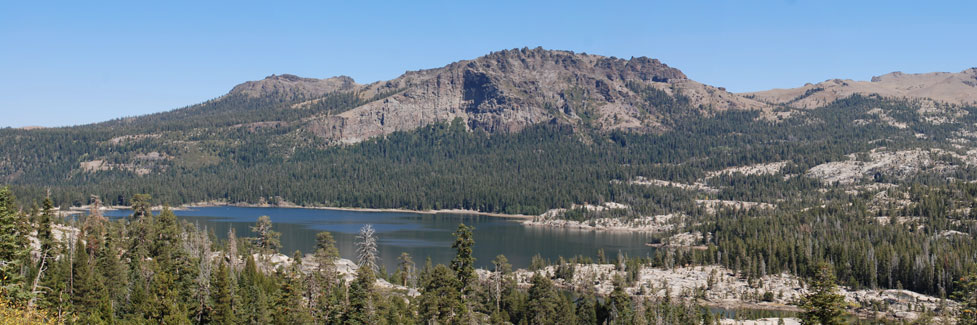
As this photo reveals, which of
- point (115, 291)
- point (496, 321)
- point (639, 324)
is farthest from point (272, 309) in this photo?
point (639, 324)

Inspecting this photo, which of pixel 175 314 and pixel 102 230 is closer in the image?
pixel 175 314

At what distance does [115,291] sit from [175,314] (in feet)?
79.8

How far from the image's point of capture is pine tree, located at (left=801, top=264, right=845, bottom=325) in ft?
182

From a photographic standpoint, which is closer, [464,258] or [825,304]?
[825,304]

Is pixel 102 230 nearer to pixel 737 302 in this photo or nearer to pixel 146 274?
pixel 146 274

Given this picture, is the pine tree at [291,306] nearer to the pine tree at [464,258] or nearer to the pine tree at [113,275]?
the pine tree at [464,258]

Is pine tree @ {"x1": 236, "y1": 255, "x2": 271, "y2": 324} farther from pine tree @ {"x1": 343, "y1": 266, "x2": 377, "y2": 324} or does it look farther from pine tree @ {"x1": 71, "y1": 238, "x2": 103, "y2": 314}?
pine tree @ {"x1": 71, "y1": 238, "x2": 103, "y2": 314}

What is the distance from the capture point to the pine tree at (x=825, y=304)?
5559 cm

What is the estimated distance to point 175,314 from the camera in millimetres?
67750

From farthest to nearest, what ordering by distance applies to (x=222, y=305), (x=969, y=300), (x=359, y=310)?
1. (x=222, y=305)
2. (x=359, y=310)
3. (x=969, y=300)

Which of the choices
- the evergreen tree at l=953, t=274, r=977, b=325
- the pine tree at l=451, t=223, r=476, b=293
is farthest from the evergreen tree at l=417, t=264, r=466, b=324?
the evergreen tree at l=953, t=274, r=977, b=325

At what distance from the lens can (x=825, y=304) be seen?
55.7 m

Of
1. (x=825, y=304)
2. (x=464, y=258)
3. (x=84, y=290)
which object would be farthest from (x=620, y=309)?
(x=84, y=290)

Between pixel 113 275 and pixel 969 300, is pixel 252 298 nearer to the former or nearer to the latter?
pixel 113 275
